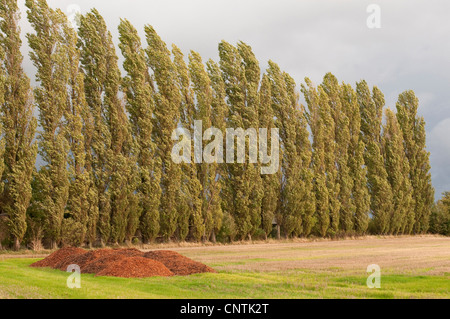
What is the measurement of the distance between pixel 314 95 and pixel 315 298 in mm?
35540

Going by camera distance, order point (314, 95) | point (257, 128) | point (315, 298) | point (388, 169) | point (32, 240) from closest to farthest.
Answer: point (315, 298) < point (32, 240) < point (257, 128) < point (314, 95) < point (388, 169)

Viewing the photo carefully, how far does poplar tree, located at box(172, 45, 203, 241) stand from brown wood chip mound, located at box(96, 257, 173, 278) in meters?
17.9

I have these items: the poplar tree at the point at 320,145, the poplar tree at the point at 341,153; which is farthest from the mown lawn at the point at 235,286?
the poplar tree at the point at 341,153

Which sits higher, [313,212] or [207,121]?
[207,121]

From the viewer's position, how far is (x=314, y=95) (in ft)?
147

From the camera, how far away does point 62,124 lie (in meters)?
29.3

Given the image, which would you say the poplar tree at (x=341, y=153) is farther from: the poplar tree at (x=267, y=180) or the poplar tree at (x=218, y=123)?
the poplar tree at (x=218, y=123)

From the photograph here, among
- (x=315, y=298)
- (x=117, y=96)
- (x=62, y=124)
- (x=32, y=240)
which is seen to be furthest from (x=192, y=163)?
(x=315, y=298)

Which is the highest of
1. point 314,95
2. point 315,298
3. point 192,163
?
point 314,95

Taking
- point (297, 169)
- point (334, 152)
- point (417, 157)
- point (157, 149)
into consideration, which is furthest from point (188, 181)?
point (417, 157)

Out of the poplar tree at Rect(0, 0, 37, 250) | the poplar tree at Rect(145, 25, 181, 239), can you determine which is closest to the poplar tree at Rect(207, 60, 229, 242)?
the poplar tree at Rect(145, 25, 181, 239)
